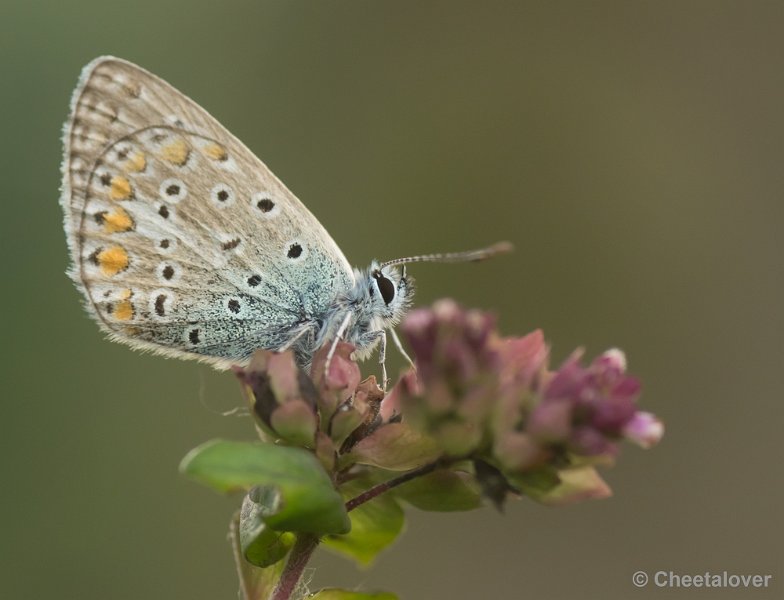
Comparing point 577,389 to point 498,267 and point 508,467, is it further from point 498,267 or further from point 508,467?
point 498,267

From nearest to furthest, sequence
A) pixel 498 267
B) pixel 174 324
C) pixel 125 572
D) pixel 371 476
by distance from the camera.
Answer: pixel 371 476, pixel 174 324, pixel 125 572, pixel 498 267

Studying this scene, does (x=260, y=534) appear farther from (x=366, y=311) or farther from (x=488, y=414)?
(x=366, y=311)

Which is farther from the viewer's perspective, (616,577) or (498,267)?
(498,267)

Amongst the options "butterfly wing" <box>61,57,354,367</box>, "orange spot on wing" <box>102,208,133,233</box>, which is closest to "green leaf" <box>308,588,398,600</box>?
"butterfly wing" <box>61,57,354,367</box>

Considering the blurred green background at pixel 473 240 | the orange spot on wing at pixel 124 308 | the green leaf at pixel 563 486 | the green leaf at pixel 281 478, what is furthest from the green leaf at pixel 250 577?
the blurred green background at pixel 473 240

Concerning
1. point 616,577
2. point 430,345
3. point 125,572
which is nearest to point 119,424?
point 125,572

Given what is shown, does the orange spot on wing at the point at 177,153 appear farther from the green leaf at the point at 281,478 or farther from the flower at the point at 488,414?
the green leaf at the point at 281,478

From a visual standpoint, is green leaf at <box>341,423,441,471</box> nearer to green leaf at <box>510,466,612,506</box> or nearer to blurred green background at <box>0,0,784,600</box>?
green leaf at <box>510,466,612,506</box>
